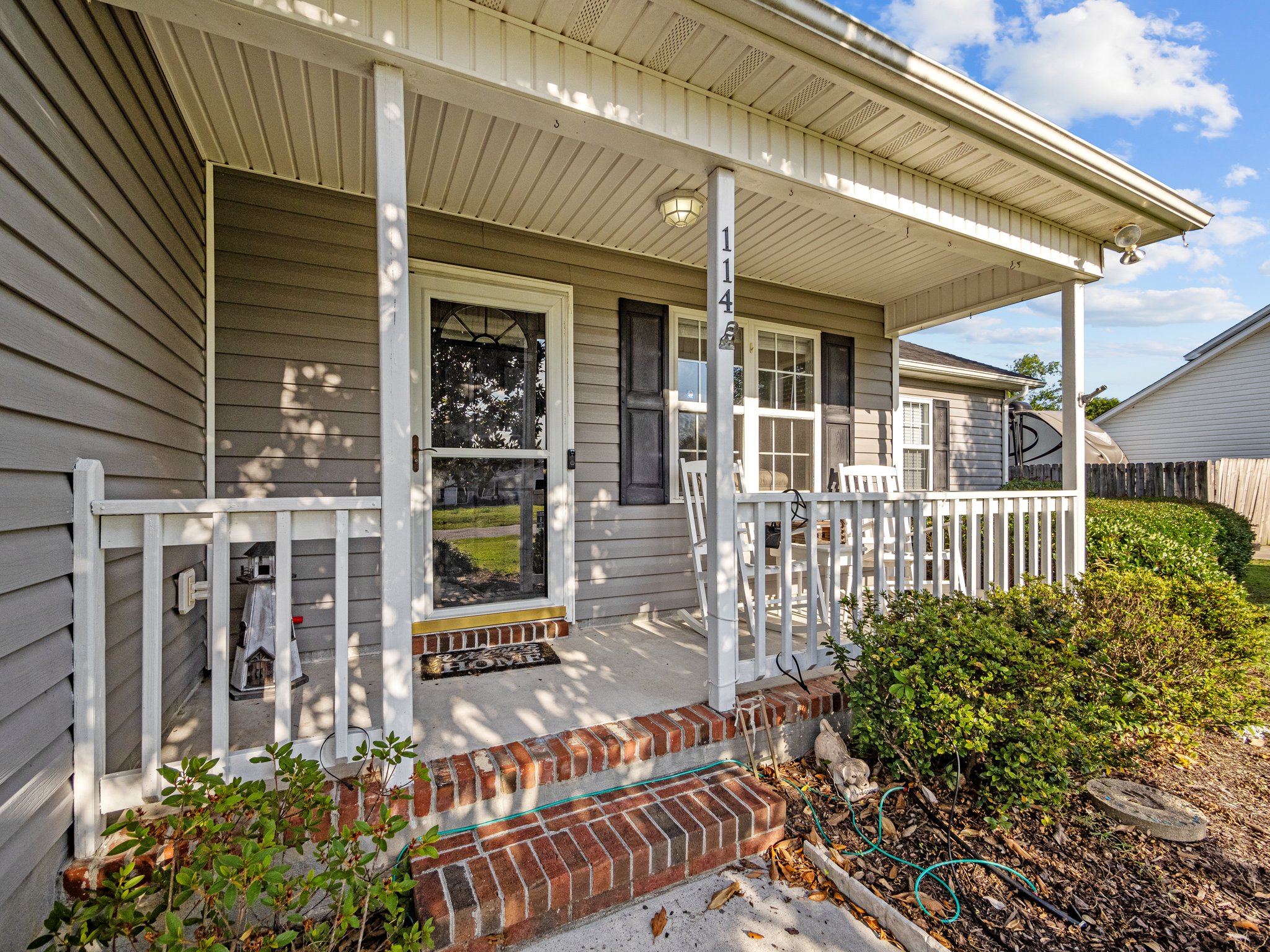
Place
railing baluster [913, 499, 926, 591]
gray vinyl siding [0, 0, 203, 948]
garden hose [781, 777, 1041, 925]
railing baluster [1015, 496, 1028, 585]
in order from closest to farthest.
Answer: gray vinyl siding [0, 0, 203, 948] → garden hose [781, 777, 1041, 925] → railing baluster [913, 499, 926, 591] → railing baluster [1015, 496, 1028, 585]

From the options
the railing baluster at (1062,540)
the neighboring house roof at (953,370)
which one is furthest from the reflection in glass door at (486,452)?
the neighboring house roof at (953,370)

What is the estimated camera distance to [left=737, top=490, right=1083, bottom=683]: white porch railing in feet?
8.04

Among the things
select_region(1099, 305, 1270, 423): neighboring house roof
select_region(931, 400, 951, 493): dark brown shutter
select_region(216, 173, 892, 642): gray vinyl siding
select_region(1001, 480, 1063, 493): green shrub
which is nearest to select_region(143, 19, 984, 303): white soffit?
select_region(216, 173, 892, 642): gray vinyl siding

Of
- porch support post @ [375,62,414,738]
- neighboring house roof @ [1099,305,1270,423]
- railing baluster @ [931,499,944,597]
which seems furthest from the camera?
neighboring house roof @ [1099,305,1270,423]

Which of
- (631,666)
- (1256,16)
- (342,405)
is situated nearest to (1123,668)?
(631,666)

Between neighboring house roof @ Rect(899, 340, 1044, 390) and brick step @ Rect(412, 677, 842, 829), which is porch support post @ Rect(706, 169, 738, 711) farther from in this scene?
neighboring house roof @ Rect(899, 340, 1044, 390)

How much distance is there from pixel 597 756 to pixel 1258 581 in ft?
25.6

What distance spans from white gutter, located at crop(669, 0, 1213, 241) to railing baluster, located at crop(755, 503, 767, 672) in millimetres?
1712

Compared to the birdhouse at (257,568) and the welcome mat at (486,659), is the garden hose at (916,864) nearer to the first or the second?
the welcome mat at (486,659)

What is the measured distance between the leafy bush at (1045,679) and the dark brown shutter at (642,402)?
1617mm

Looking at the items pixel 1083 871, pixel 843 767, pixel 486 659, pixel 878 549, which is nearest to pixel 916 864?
pixel 843 767

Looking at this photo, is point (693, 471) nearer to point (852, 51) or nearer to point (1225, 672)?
point (852, 51)

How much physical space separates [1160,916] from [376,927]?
2.15 m

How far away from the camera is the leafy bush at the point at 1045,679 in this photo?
1.85 metres
